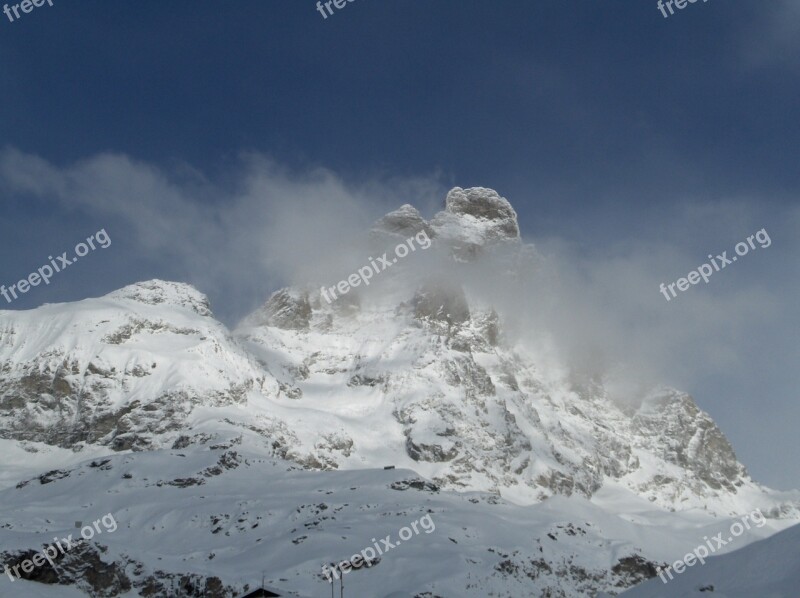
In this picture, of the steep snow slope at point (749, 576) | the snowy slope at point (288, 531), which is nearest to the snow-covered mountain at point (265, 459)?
the snowy slope at point (288, 531)

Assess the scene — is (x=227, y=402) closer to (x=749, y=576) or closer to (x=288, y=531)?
(x=288, y=531)

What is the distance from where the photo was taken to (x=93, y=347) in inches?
6447

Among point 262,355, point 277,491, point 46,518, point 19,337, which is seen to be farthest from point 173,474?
point 262,355

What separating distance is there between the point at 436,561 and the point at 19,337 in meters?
125

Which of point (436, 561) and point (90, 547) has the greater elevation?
point (90, 547)

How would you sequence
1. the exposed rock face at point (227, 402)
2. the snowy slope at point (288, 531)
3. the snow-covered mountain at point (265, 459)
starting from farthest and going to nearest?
1. the exposed rock face at point (227, 402)
2. the snow-covered mountain at point (265, 459)
3. the snowy slope at point (288, 531)

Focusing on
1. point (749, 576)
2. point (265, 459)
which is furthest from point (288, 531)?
point (749, 576)

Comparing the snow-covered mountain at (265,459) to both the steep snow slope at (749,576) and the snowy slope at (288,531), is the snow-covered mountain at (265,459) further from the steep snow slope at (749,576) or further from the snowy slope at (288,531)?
the steep snow slope at (749,576)

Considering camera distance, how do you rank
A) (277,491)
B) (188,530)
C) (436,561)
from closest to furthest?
(436,561) < (188,530) < (277,491)

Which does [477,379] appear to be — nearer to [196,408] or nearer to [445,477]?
[445,477]

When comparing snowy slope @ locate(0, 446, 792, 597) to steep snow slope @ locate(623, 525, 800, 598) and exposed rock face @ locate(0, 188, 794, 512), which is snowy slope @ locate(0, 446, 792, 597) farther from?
steep snow slope @ locate(623, 525, 800, 598)

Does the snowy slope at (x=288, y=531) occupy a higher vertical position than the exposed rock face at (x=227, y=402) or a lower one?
lower

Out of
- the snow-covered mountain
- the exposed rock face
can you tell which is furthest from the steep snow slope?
the exposed rock face

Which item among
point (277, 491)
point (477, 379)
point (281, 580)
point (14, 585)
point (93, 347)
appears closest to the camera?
point (14, 585)
